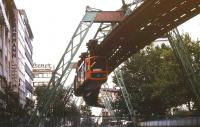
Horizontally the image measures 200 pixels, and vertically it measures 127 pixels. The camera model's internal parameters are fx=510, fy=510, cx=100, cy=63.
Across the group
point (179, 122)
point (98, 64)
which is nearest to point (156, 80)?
point (179, 122)

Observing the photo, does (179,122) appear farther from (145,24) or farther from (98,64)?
(145,24)

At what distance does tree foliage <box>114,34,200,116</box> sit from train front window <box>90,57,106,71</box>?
72.5 ft

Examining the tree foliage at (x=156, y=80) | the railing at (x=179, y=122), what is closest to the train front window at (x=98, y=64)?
the railing at (x=179, y=122)

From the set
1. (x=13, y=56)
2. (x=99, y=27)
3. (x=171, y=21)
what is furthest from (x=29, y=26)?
(x=171, y=21)

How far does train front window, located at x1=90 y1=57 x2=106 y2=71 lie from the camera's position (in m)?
32.8

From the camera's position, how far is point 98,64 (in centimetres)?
3319

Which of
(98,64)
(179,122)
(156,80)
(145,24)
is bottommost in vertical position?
(179,122)

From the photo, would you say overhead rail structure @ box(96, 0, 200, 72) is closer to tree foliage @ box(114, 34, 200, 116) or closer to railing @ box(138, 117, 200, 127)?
railing @ box(138, 117, 200, 127)

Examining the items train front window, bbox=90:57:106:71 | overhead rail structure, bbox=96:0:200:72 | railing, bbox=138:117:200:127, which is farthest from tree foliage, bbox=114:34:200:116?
overhead rail structure, bbox=96:0:200:72

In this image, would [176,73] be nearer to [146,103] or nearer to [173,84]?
[173,84]

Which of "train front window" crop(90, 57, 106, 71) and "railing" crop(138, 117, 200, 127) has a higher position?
"train front window" crop(90, 57, 106, 71)

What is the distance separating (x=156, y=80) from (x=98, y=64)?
101 feet

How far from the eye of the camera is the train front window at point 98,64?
32763mm

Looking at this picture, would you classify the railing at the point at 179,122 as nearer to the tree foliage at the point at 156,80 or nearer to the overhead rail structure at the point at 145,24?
the tree foliage at the point at 156,80
